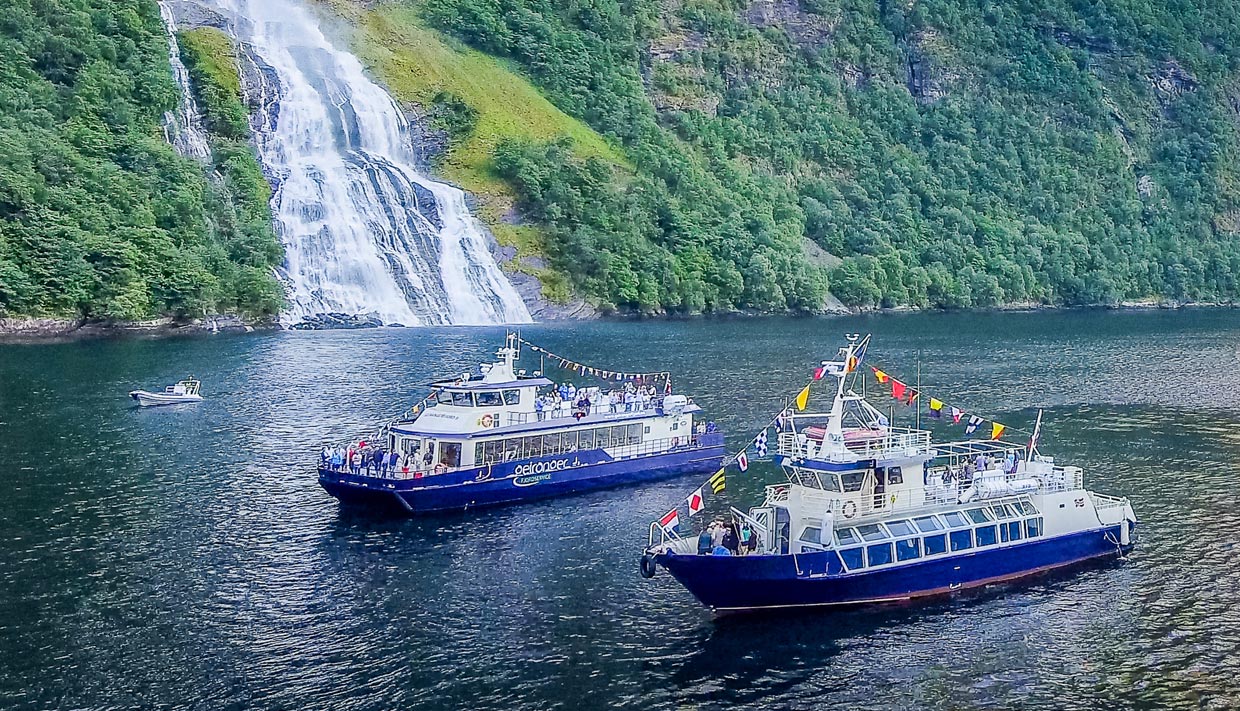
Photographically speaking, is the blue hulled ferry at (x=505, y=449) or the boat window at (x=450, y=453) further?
the boat window at (x=450, y=453)

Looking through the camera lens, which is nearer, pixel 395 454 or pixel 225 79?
pixel 395 454

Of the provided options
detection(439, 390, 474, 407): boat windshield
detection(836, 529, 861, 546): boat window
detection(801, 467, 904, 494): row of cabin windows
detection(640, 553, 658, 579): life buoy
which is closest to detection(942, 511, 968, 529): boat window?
detection(801, 467, 904, 494): row of cabin windows

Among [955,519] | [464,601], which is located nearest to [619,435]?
[464,601]

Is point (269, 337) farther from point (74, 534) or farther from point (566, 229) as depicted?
point (74, 534)

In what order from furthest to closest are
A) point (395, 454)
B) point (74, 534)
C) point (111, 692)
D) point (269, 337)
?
1. point (269, 337)
2. point (395, 454)
3. point (74, 534)
4. point (111, 692)

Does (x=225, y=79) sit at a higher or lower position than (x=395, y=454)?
higher

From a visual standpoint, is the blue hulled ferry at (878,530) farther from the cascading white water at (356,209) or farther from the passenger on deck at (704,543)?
the cascading white water at (356,209)

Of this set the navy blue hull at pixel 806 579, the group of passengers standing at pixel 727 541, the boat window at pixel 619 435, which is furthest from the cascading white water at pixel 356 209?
the navy blue hull at pixel 806 579

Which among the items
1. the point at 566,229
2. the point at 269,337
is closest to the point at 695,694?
the point at 269,337
